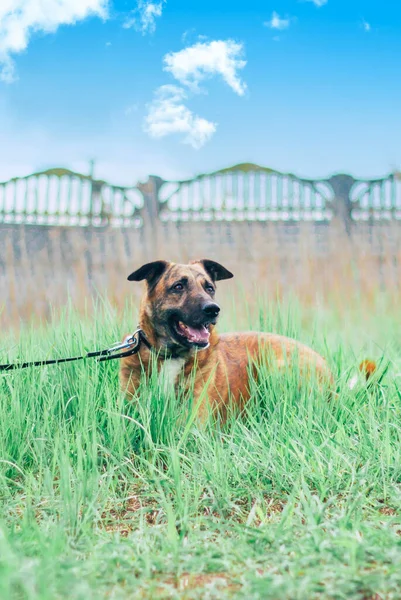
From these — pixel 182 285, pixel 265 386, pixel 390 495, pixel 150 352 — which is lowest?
pixel 390 495

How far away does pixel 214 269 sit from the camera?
4043 millimetres

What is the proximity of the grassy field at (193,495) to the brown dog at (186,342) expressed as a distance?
153 millimetres

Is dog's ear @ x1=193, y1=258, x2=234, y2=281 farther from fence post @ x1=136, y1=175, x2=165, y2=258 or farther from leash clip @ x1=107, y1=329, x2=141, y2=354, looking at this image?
fence post @ x1=136, y1=175, x2=165, y2=258

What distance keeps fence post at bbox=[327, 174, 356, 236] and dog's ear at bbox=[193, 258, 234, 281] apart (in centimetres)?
809

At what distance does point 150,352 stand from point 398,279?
18.8 feet

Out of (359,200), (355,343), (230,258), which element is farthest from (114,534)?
A: (359,200)

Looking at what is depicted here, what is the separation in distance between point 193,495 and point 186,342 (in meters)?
1.05

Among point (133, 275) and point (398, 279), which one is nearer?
point (133, 275)

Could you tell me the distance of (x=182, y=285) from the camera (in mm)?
3629

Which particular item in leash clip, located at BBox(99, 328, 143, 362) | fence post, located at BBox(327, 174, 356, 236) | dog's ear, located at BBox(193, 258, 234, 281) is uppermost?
fence post, located at BBox(327, 174, 356, 236)

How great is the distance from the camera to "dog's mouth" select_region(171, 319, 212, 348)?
140 inches

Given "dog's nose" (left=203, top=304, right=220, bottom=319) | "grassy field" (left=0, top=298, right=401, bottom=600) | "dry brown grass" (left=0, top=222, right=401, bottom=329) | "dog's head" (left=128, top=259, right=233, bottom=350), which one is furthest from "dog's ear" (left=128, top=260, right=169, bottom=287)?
"dry brown grass" (left=0, top=222, right=401, bottom=329)

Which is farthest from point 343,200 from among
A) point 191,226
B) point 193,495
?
point 193,495

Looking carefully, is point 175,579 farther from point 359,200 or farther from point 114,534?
point 359,200
